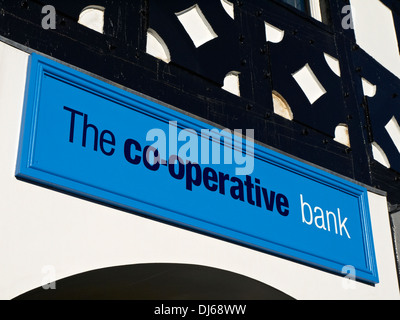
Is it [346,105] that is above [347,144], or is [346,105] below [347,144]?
above

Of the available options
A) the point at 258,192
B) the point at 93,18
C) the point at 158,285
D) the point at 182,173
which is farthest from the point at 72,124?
the point at 258,192

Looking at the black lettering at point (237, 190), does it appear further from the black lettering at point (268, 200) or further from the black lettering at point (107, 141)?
the black lettering at point (107, 141)

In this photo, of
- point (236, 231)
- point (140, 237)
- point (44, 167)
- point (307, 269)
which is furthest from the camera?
point (307, 269)

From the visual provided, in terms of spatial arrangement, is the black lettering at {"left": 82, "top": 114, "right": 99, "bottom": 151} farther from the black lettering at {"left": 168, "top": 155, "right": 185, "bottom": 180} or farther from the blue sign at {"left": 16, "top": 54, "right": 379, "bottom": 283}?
the black lettering at {"left": 168, "top": 155, "right": 185, "bottom": 180}

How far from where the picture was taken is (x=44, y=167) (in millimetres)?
3457

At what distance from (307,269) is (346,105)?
1.57 meters

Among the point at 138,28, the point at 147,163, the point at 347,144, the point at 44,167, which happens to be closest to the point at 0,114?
the point at 44,167

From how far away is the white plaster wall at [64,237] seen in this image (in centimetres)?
328

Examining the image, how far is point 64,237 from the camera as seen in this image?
345cm

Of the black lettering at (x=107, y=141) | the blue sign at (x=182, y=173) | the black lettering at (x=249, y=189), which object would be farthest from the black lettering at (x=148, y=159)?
the black lettering at (x=249, y=189)

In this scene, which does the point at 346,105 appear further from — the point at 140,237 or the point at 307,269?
the point at 140,237

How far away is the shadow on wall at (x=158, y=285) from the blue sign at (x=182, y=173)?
229 millimetres

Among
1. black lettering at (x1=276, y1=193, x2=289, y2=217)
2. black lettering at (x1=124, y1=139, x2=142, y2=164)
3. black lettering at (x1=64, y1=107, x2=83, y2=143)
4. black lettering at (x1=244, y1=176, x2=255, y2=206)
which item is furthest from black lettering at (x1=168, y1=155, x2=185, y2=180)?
black lettering at (x1=276, y1=193, x2=289, y2=217)

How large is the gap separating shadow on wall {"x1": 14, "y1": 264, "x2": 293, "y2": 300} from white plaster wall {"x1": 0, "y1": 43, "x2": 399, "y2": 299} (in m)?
0.07
